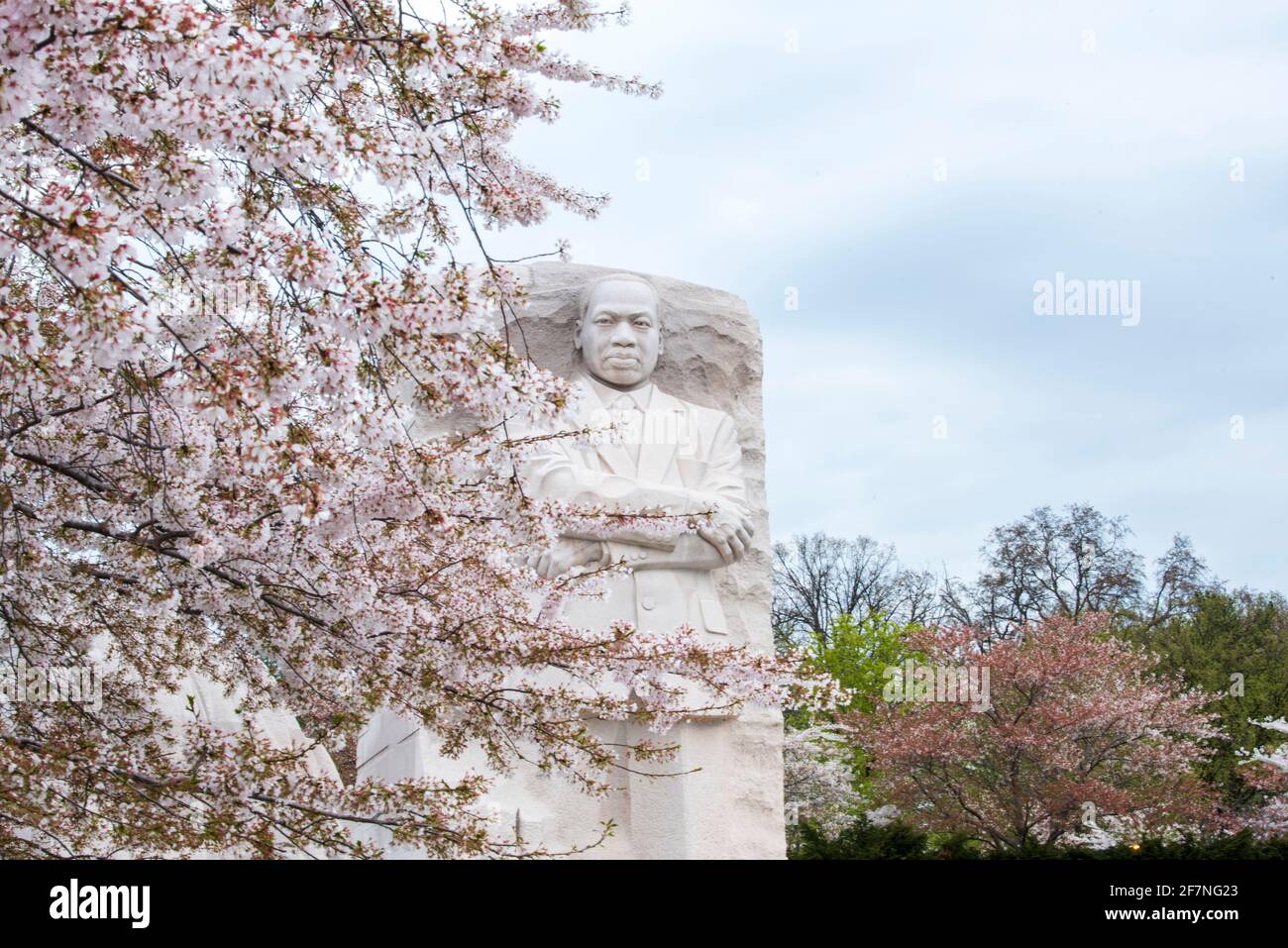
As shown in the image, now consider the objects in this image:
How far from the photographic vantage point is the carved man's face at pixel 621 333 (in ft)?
24.0

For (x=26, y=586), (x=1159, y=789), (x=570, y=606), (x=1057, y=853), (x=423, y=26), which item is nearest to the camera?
(x=423, y=26)

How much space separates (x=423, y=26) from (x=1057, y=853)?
920 centimetres

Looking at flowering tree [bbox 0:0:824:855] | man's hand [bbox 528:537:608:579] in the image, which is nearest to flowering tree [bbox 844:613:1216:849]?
man's hand [bbox 528:537:608:579]

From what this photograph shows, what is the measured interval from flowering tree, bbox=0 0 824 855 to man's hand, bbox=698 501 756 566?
1693 mm

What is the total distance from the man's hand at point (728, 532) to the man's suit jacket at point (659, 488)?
50 mm

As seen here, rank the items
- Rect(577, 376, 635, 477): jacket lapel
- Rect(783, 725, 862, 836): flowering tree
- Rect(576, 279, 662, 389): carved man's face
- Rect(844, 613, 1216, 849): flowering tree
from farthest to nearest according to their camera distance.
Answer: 1. Rect(783, 725, 862, 836): flowering tree
2. Rect(844, 613, 1216, 849): flowering tree
3. Rect(576, 279, 662, 389): carved man's face
4. Rect(577, 376, 635, 477): jacket lapel

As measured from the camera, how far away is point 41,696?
5070 mm

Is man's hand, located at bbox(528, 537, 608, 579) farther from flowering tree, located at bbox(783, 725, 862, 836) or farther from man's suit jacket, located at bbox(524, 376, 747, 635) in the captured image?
flowering tree, located at bbox(783, 725, 862, 836)

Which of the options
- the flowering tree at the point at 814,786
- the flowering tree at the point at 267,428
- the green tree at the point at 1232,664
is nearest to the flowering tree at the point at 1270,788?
the green tree at the point at 1232,664

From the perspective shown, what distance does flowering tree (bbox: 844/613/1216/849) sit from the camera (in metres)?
16.3

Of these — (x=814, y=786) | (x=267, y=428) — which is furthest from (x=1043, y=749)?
(x=267, y=428)

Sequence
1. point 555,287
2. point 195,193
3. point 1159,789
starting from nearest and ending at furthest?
point 195,193
point 555,287
point 1159,789

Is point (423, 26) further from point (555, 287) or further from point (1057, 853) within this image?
point (1057, 853)

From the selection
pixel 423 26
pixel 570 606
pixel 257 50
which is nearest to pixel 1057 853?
pixel 570 606
